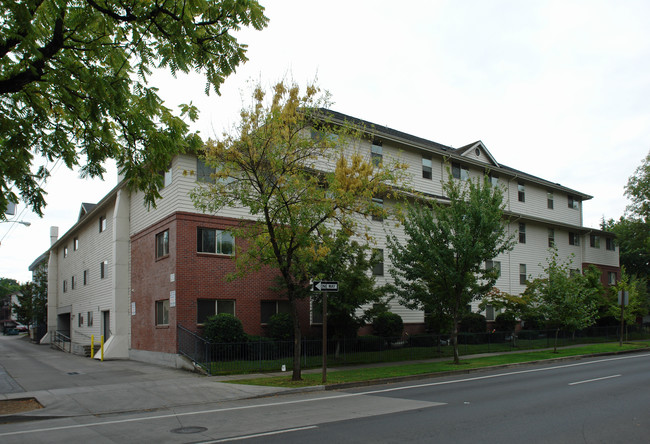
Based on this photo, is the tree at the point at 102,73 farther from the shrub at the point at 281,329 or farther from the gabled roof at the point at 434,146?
the gabled roof at the point at 434,146

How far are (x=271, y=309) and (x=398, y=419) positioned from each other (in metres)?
14.7

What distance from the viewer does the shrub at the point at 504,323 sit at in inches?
1299

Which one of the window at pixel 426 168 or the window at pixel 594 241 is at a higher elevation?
the window at pixel 426 168

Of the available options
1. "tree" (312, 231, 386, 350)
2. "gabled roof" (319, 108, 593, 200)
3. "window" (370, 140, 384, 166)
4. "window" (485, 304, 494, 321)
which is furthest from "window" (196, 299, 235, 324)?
"window" (485, 304, 494, 321)

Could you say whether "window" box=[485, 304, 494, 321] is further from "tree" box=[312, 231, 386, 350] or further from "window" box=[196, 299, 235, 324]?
"window" box=[196, 299, 235, 324]

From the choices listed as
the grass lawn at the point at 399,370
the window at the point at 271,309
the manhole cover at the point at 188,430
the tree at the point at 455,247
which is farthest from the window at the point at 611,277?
the manhole cover at the point at 188,430

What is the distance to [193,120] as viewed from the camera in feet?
27.8

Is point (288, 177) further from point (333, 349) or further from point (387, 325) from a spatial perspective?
point (387, 325)

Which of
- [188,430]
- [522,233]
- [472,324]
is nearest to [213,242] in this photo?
[188,430]

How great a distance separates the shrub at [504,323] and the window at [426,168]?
10207mm

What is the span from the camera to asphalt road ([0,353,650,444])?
331 inches

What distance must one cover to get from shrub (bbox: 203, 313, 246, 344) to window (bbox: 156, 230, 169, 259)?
4.27 meters

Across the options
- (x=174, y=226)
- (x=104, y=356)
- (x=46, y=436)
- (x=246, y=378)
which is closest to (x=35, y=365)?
(x=104, y=356)

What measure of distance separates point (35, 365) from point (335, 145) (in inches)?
719
